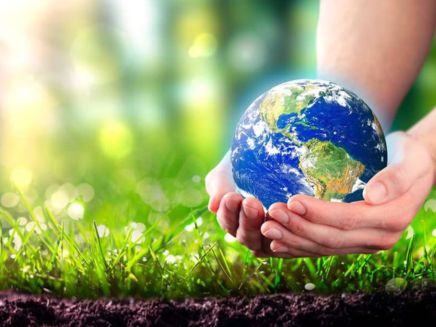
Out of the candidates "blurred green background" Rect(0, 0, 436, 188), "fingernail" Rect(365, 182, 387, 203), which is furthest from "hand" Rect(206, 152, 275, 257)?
"blurred green background" Rect(0, 0, 436, 188)

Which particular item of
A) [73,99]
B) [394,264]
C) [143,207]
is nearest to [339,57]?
[394,264]

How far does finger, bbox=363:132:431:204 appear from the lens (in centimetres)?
183

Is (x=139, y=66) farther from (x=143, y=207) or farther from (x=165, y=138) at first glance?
(x=143, y=207)

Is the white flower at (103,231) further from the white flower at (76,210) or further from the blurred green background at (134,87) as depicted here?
the blurred green background at (134,87)

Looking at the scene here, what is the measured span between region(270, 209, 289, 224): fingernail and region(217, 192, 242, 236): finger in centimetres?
12

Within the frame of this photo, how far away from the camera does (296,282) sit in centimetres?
246

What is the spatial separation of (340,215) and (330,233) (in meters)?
0.06

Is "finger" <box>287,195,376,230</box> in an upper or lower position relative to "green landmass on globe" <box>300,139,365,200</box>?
lower

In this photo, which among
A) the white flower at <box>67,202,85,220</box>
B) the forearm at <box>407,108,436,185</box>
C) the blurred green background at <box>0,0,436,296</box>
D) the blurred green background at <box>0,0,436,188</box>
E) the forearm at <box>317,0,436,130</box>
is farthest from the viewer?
the blurred green background at <box>0,0,436,188</box>

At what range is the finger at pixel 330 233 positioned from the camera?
180 centimetres

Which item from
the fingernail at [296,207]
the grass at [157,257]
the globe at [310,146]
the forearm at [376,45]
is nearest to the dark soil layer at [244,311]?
the grass at [157,257]

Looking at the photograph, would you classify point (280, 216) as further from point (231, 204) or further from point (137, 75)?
point (137, 75)

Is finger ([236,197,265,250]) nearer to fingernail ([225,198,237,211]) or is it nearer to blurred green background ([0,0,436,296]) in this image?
fingernail ([225,198,237,211])

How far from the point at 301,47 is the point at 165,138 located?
0.76 m
